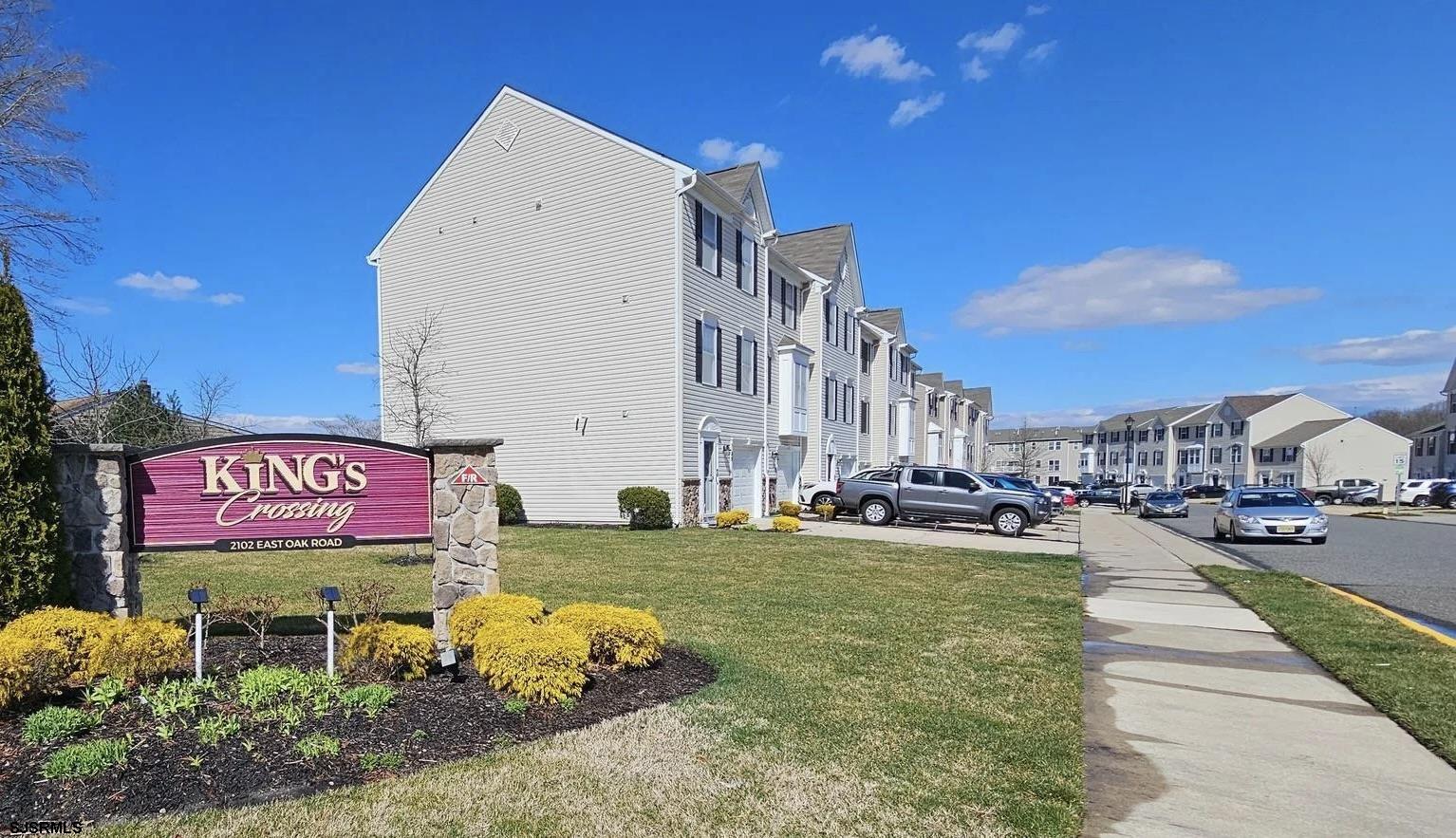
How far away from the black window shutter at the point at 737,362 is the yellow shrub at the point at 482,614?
17.3m

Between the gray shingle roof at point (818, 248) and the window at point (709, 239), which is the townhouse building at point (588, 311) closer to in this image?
the window at point (709, 239)

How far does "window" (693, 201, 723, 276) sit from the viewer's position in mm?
20656

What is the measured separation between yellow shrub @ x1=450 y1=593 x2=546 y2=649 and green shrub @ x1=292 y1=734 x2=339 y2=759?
1519 millimetres

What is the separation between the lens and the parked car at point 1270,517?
19.3 metres

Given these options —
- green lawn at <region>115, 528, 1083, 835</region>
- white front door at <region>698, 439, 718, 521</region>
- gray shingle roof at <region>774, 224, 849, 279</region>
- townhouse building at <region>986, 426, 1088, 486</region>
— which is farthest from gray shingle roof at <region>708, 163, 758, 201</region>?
townhouse building at <region>986, 426, 1088, 486</region>

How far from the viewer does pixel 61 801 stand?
11.7ft

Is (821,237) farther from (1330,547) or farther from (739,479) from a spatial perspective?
(1330,547)

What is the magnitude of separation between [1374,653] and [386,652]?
901 centimetres

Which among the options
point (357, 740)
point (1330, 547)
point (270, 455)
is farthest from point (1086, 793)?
point (1330, 547)

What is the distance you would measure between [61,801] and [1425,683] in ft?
30.9

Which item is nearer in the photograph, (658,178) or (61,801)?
(61,801)

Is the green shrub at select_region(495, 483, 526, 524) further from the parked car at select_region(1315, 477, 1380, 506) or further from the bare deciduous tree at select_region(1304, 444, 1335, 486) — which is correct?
the bare deciduous tree at select_region(1304, 444, 1335, 486)

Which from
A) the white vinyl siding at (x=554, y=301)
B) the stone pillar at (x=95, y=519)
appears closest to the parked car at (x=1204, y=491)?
the white vinyl siding at (x=554, y=301)

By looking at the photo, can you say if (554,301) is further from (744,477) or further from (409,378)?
(744,477)
